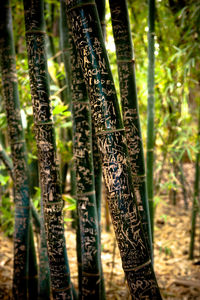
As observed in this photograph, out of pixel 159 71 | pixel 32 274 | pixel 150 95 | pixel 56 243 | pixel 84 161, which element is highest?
pixel 159 71

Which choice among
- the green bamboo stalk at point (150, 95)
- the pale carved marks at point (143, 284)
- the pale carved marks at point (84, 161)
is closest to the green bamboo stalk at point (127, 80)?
the pale carved marks at point (84, 161)

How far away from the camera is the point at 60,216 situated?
0.97 metres

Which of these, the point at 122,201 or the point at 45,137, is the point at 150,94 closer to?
the point at 45,137

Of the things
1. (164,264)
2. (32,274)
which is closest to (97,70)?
(32,274)

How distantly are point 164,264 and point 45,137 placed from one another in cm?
226

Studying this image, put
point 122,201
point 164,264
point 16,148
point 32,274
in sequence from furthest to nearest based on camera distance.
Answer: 1. point 164,264
2. point 32,274
3. point 16,148
4. point 122,201

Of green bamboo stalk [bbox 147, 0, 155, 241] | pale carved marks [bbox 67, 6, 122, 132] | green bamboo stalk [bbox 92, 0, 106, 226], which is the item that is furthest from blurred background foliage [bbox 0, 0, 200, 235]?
pale carved marks [bbox 67, 6, 122, 132]

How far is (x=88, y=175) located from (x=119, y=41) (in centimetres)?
50

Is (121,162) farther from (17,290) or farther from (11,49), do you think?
(17,290)

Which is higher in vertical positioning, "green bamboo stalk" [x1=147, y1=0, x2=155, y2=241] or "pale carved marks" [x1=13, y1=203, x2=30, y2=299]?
"green bamboo stalk" [x1=147, y1=0, x2=155, y2=241]

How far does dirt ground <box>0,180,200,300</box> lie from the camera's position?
1934 mm

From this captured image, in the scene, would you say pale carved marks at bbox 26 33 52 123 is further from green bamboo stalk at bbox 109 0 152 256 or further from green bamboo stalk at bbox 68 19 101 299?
green bamboo stalk at bbox 109 0 152 256

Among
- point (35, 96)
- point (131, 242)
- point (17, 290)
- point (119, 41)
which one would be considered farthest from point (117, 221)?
point (17, 290)

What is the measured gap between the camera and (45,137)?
0.92 metres
